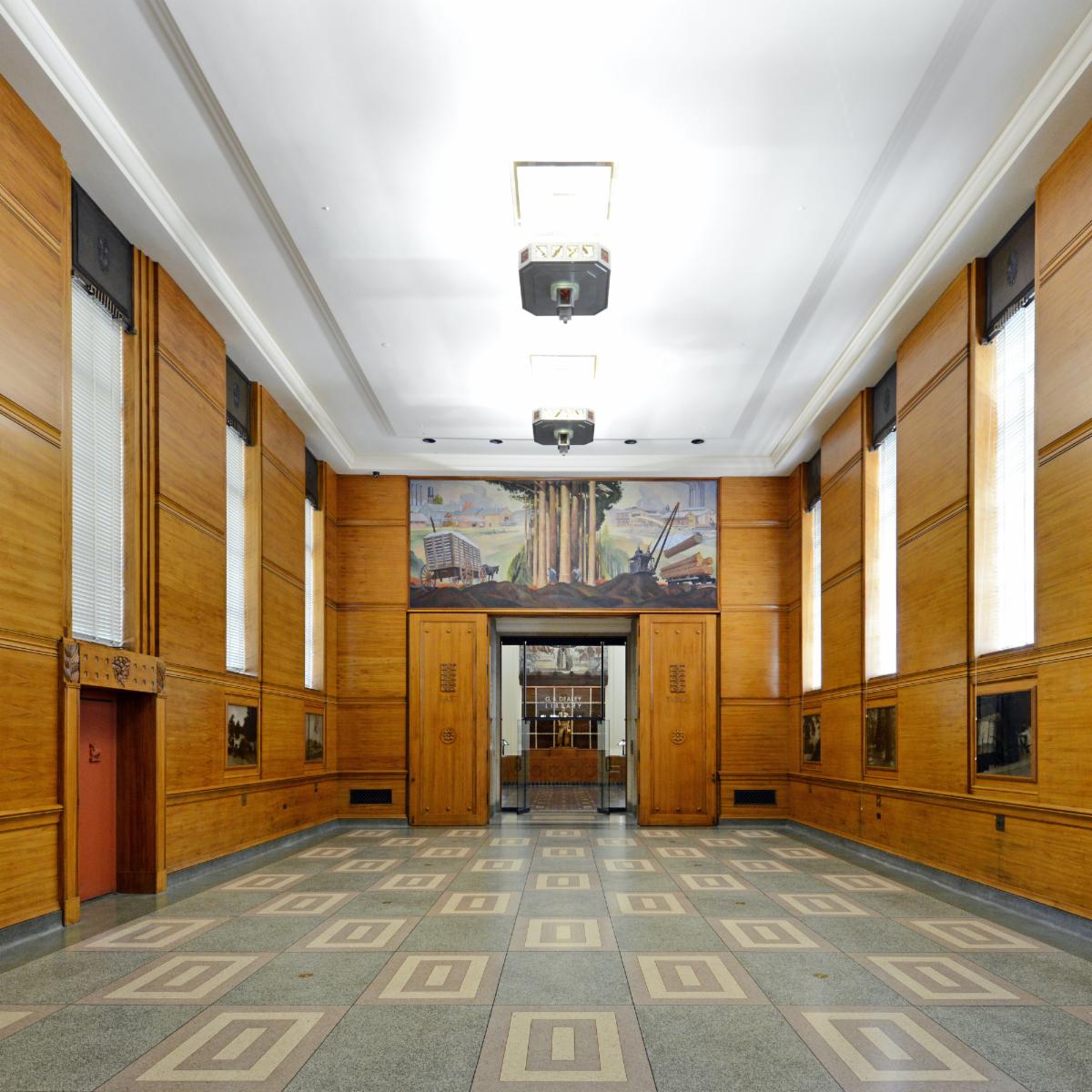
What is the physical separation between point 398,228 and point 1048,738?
598 cm

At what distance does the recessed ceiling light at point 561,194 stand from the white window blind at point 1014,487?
3.17m

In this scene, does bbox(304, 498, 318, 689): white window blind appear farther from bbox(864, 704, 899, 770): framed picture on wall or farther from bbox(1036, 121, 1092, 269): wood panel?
bbox(1036, 121, 1092, 269): wood panel

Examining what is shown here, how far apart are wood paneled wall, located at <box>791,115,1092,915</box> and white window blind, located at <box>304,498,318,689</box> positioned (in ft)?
21.6

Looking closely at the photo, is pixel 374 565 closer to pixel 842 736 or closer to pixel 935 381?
pixel 842 736

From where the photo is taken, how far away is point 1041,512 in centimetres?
688

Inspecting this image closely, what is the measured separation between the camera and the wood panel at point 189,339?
27.8 ft

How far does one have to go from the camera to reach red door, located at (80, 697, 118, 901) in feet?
24.8

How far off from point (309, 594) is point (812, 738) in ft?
22.5

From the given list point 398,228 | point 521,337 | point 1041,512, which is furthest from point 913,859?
point 398,228

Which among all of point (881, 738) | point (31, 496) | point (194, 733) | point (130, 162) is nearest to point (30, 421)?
point (31, 496)

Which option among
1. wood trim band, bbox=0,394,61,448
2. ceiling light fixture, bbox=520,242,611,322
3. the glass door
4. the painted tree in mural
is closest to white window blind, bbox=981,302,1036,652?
ceiling light fixture, bbox=520,242,611,322

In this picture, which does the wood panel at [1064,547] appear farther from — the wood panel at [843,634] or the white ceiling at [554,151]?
the wood panel at [843,634]

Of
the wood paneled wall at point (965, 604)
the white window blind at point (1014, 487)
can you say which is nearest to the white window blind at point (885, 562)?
the wood paneled wall at point (965, 604)

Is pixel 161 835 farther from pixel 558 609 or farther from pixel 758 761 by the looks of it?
pixel 758 761
